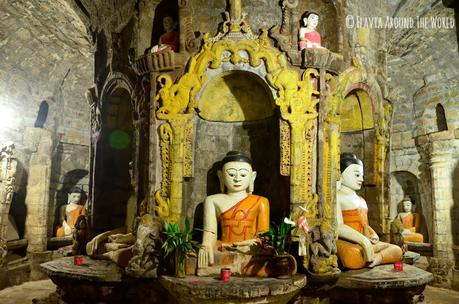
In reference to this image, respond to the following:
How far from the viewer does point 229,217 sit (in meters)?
6.07

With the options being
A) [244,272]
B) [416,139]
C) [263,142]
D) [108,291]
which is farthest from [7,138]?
[416,139]

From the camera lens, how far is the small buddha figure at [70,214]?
11.0 meters

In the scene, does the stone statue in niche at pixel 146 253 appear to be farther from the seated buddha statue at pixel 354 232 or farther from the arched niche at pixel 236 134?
the seated buddha statue at pixel 354 232

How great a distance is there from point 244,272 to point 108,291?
1914mm

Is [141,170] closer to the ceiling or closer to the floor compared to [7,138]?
closer to the floor

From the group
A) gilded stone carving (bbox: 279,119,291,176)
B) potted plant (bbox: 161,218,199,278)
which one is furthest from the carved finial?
potted plant (bbox: 161,218,199,278)

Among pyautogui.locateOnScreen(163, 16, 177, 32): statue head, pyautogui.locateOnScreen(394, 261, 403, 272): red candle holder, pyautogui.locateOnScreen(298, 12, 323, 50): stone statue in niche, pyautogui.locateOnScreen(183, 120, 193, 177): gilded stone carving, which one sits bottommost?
pyautogui.locateOnScreen(394, 261, 403, 272): red candle holder

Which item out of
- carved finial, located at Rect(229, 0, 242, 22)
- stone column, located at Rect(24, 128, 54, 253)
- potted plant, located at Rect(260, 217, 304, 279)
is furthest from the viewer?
stone column, located at Rect(24, 128, 54, 253)

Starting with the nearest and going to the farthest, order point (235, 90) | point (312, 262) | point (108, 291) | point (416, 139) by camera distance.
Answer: point (312, 262)
point (108, 291)
point (235, 90)
point (416, 139)

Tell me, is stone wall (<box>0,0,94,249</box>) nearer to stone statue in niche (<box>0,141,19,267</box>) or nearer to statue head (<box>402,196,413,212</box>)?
stone statue in niche (<box>0,141,19,267</box>)

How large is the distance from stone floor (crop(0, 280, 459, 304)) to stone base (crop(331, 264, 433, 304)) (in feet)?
8.24

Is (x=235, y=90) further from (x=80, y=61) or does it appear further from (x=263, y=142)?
(x=80, y=61)

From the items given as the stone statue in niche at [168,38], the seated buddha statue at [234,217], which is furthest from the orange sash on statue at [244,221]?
the stone statue in niche at [168,38]

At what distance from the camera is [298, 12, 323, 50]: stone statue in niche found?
21.7ft
